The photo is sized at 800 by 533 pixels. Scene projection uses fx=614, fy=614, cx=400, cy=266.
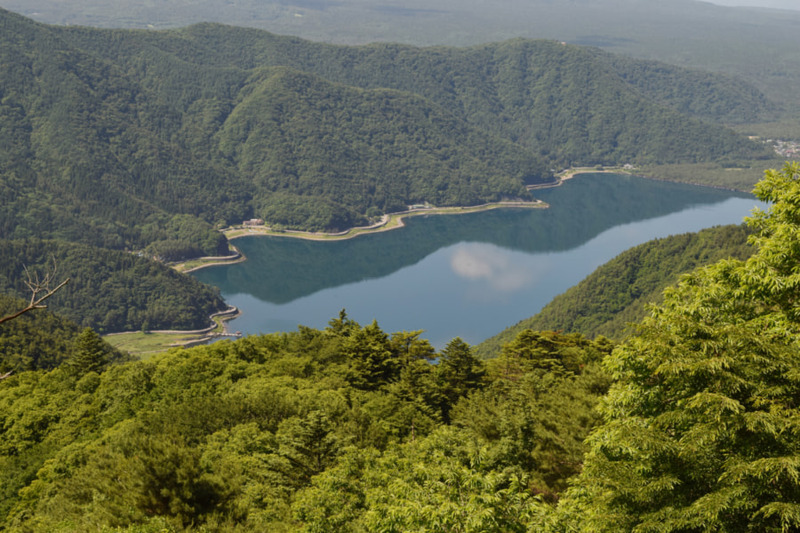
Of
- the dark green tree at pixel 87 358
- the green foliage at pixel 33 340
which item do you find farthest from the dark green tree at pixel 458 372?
the green foliage at pixel 33 340

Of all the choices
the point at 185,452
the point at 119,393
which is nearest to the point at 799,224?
the point at 185,452

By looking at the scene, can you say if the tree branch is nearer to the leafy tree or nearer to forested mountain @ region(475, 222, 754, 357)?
the leafy tree

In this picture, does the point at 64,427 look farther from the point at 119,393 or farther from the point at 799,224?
the point at 799,224

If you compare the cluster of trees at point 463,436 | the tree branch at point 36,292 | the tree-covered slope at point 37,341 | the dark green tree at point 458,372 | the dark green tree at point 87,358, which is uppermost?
the tree branch at point 36,292

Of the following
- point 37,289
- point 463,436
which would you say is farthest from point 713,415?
point 463,436

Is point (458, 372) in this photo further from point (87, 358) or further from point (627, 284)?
point (627, 284)

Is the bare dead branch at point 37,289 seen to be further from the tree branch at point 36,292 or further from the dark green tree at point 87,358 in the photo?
the dark green tree at point 87,358
